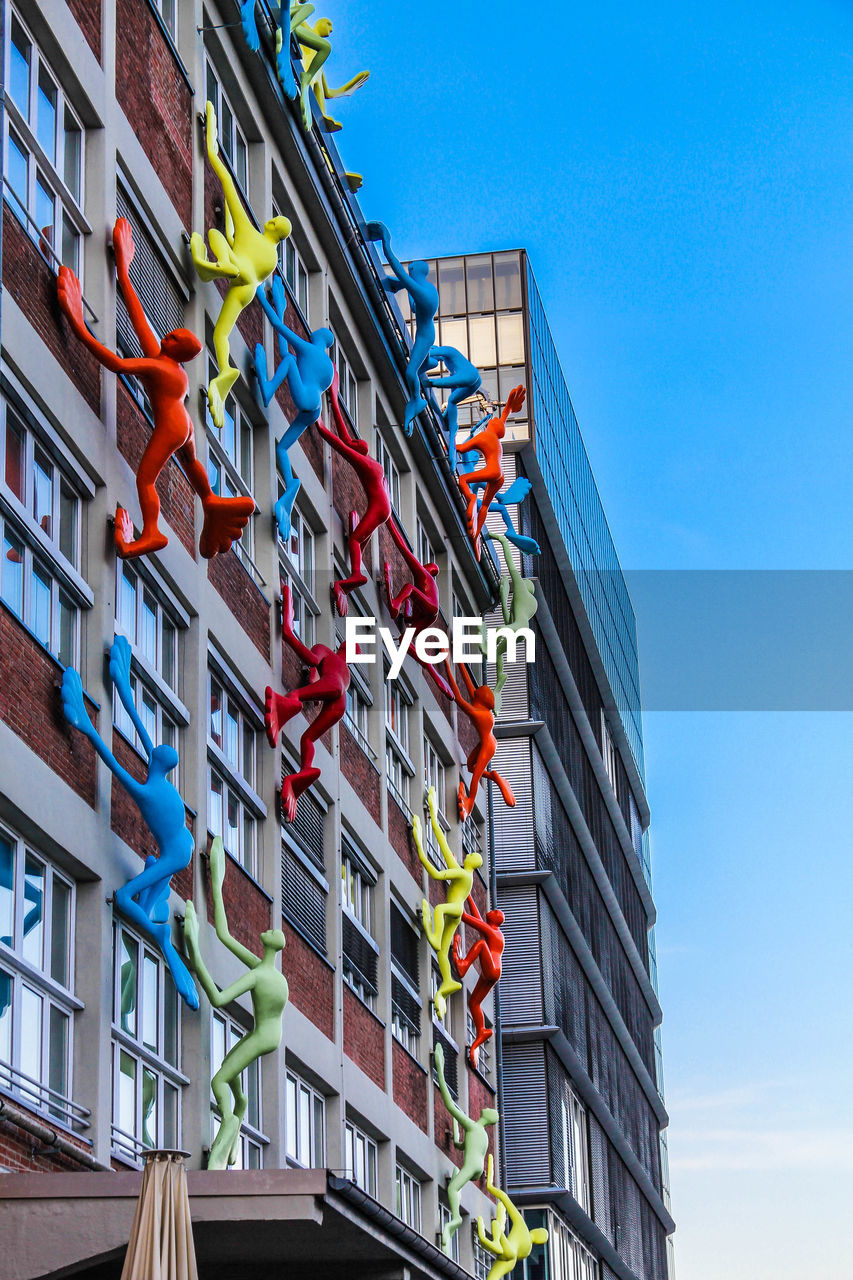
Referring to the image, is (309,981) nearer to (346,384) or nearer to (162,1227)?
(346,384)

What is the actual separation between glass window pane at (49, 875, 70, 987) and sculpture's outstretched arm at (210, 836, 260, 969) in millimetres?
3196

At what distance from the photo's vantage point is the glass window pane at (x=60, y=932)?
17.4 metres

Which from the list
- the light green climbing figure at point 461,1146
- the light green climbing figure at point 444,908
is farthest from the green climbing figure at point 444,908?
the light green climbing figure at point 461,1146

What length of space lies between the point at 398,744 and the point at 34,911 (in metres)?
17.0

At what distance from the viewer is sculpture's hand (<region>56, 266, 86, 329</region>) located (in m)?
18.5

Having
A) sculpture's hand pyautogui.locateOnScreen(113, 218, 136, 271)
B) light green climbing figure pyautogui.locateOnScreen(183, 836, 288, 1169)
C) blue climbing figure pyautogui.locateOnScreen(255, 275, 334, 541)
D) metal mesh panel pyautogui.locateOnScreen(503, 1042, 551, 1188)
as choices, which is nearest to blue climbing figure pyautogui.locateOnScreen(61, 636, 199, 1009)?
light green climbing figure pyautogui.locateOnScreen(183, 836, 288, 1169)

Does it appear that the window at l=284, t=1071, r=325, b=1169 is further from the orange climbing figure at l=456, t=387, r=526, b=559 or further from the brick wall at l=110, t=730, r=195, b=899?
the orange climbing figure at l=456, t=387, r=526, b=559

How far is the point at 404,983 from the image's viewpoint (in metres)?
32.0

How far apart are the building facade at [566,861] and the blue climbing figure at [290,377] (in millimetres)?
21287

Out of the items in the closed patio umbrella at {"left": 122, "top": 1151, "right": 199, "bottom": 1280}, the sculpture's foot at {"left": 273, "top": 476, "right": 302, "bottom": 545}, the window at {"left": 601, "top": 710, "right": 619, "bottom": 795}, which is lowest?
the closed patio umbrella at {"left": 122, "top": 1151, "right": 199, "bottom": 1280}

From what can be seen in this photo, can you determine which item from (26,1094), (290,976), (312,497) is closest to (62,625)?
(26,1094)

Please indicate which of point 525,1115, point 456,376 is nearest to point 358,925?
point 456,376

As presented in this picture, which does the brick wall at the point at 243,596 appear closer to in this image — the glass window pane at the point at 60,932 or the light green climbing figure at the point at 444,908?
the glass window pane at the point at 60,932
